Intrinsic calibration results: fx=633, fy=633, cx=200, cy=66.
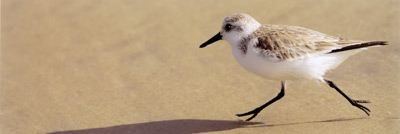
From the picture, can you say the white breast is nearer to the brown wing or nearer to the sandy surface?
the brown wing

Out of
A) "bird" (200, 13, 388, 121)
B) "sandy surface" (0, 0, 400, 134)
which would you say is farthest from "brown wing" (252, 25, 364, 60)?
"sandy surface" (0, 0, 400, 134)

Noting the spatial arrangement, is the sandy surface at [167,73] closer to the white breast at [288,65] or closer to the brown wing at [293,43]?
the white breast at [288,65]

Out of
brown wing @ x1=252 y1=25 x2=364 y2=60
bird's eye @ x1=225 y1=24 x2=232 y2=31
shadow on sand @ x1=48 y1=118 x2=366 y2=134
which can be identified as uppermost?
bird's eye @ x1=225 y1=24 x2=232 y2=31

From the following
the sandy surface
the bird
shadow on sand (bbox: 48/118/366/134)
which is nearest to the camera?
the bird

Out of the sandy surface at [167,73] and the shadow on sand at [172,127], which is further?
the sandy surface at [167,73]

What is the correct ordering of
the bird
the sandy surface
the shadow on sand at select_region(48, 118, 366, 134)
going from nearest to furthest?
the bird < the shadow on sand at select_region(48, 118, 366, 134) < the sandy surface

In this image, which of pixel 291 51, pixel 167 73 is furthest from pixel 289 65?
pixel 167 73

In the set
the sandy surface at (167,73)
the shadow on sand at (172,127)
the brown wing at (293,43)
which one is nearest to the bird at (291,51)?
the brown wing at (293,43)
